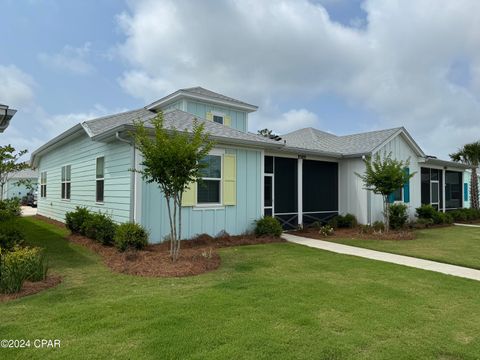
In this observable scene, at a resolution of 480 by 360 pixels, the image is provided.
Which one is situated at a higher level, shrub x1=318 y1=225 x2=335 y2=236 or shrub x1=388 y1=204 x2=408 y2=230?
shrub x1=388 y1=204 x2=408 y2=230

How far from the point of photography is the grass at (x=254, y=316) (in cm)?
336

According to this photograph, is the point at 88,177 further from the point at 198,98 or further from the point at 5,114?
the point at 198,98

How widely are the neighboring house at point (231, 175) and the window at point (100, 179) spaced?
3cm

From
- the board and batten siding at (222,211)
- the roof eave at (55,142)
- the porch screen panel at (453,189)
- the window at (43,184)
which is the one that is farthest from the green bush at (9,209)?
the porch screen panel at (453,189)

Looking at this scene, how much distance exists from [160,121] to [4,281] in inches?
152

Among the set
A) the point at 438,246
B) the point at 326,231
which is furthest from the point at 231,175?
the point at 438,246

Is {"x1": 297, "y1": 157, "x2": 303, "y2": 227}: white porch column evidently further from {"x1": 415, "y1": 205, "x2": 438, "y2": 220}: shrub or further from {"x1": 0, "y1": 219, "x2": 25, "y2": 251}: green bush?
{"x1": 0, "y1": 219, "x2": 25, "y2": 251}: green bush

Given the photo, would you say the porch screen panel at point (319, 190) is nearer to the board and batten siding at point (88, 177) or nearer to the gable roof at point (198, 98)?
the gable roof at point (198, 98)

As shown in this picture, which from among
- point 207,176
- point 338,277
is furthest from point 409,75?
point 338,277

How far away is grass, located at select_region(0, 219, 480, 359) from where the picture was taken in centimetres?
336

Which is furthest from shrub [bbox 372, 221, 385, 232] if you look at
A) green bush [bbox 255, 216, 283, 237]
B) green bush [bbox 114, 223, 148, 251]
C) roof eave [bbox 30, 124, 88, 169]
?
roof eave [bbox 30, 124, 88, 169]

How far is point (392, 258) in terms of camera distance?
8.32m

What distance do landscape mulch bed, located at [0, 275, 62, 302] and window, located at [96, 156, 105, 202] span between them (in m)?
5.27

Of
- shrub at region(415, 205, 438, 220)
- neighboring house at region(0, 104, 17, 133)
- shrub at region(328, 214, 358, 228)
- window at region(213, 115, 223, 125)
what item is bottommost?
shrub at region(328, 214, 358, 228)
